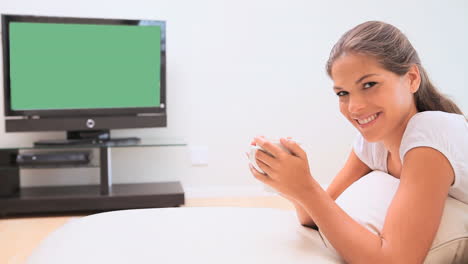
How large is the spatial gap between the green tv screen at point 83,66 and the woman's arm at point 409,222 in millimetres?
2312

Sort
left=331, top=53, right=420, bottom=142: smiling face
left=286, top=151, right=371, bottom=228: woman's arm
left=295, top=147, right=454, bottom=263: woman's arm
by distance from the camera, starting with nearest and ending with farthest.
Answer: left=295, top=147, right=454, bottom=263: woman's arm, left=331, top=53, right=420, bottom=142: smiling face, left=286, top=151, right=371, bottom=228: woman's arm

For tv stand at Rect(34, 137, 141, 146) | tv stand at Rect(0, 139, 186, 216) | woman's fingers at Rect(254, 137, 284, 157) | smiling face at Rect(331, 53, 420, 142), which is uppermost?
smiling face at Rect(331, 53, 420, 142)

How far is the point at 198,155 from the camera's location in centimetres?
343

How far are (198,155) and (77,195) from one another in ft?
3.00

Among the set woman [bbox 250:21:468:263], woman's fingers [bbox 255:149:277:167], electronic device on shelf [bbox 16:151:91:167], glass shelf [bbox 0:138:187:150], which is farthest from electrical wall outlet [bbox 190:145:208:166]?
woman's fingers [bbox 255:149:277:167]

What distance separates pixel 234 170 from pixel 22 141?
5.04ft

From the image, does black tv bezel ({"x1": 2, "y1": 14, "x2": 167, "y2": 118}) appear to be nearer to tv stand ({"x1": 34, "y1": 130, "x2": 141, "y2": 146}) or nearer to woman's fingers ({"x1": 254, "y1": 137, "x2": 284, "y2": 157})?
tv stand ({"x1": 34, "y1": 130, "x2": 141, "y2": 146})

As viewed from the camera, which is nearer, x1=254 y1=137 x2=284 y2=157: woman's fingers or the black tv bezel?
x1=254 y1=137 x2=284 y2=157: woman's fingers

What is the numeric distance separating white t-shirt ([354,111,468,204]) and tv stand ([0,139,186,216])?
2.17 metres

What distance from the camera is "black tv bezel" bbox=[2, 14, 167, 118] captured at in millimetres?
2906

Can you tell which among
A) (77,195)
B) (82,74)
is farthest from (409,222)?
(82,74)

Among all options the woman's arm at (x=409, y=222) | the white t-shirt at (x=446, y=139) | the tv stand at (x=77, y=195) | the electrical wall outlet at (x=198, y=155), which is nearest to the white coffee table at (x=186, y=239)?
the woman's arm at (x=409, y=222)

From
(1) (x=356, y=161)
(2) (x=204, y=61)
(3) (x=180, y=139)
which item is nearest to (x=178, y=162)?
(3) (x=180, y=139)

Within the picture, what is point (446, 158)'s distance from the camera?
0.94 meters
